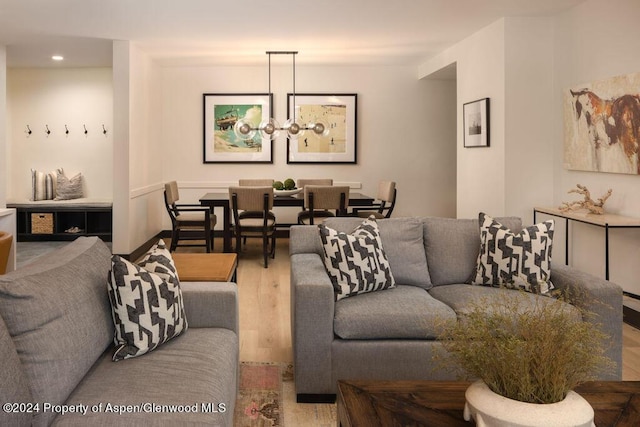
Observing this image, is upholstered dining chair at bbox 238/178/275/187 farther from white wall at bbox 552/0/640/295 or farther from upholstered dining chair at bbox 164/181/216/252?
white wall at bbox 552/0/640/295

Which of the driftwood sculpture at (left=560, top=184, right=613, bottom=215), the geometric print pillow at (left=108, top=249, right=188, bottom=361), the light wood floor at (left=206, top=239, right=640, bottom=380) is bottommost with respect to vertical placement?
the light wood floor at (left=206, top=239, right=640, bottom=380)

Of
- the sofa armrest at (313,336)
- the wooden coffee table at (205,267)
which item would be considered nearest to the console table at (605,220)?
the sofa armrest at (313,336)

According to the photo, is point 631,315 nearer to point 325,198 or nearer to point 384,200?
point 325,198

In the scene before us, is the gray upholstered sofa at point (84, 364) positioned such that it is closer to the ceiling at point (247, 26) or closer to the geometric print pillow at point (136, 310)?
the geometric print pillow at point (136, 310)

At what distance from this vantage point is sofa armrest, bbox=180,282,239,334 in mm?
2744

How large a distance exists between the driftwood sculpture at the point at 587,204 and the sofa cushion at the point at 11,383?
420 cm

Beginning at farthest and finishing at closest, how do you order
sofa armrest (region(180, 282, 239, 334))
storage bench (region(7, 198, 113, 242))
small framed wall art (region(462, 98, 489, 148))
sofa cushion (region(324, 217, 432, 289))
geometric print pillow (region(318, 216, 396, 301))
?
storage bench (region(7, 198, 113, 242)) → small framed wall art (region(462, 98, 489, 148)) → sofa cushion (region(324, 217, 432, 289)) → geometric print pillow (region(318, 216, 396, 301)) → sofa armrest (region(180, 282, 239, 334))

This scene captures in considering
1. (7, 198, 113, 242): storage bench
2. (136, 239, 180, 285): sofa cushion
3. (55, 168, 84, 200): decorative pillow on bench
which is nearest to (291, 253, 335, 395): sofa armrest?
(136, 239, 180, 285): sofa cushion

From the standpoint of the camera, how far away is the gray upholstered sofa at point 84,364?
69.4 inches

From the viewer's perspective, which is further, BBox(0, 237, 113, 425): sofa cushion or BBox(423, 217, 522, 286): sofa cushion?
BBox(423, 217, 522, 286): sofa cushion

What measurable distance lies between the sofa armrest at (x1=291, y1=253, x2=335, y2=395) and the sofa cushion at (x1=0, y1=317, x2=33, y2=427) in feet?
4.78

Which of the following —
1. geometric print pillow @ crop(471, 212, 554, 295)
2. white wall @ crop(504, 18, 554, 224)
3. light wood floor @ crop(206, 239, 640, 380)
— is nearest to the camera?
geometric print pillow @ crop(471, 212, 554, 295)

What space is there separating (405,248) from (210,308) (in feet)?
4.36

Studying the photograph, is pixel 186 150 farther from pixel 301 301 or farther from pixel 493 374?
pixel 493 374
